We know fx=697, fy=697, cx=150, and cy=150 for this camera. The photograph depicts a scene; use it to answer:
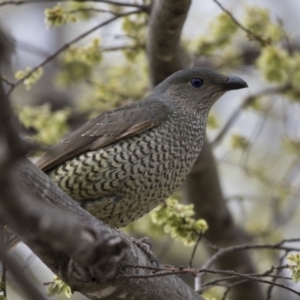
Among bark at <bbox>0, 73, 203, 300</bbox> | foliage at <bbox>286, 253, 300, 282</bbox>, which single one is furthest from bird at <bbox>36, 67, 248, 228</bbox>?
foliage at <bbox>286, 253, 300, 282</bbox>

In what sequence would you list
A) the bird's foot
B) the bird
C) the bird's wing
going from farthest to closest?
1. the bird's wing
2. the bird
3. the bird's foot

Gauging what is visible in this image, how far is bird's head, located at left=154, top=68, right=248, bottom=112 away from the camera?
5.00 meters

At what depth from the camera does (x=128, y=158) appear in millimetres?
4234

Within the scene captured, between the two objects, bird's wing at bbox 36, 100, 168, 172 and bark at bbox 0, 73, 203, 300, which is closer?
bark at bbox 0, 73, 203, 300

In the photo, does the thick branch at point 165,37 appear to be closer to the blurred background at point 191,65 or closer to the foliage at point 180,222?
the blurred background at point 191,65

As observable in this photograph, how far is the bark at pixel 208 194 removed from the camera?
16.9 ft

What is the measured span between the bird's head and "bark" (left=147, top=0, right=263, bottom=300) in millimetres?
229

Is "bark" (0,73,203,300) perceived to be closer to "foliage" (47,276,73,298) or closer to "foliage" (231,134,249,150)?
"foliage" (47,276,73,298)

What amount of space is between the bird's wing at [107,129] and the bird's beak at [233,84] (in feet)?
1.67

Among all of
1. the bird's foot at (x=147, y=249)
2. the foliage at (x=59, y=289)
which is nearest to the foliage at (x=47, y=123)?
the bird's foot at (x=147, y=249)

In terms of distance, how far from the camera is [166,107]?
15.8 ft

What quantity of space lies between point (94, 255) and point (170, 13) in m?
2.32

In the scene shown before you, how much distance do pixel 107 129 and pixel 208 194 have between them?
1.51 meters

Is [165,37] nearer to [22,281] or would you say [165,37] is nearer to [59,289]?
[59,289]
